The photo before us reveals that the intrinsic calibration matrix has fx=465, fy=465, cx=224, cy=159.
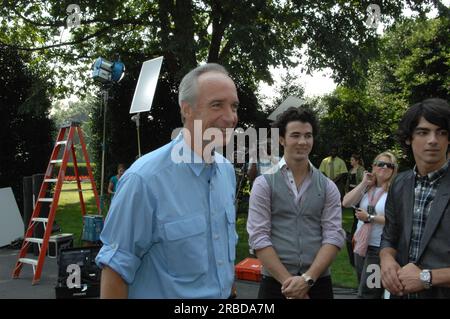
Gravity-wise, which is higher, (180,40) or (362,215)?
(180,40)

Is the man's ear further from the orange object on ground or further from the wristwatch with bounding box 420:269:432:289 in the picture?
the orange object on ground

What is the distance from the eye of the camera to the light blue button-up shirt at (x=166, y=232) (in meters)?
1.68

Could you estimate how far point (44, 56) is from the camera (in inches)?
592

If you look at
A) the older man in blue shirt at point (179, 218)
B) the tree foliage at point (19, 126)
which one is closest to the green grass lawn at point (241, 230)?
the tree foliage at point (19, 126)

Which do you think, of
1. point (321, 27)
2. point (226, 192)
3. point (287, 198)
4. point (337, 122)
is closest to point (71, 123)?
point (287, 198)

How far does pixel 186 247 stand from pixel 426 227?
1.27 meters

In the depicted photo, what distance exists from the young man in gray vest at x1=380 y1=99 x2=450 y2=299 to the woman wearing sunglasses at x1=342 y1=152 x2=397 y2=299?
1432 mm

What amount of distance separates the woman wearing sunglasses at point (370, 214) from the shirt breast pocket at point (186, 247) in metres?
2.47

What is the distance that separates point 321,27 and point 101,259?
1180 cm

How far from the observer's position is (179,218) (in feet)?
5.71

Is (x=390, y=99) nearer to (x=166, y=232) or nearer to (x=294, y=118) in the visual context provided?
(x=294, y=118)

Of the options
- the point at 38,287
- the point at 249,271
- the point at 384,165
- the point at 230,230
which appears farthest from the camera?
the point at 249,271

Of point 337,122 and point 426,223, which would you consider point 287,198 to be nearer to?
point 426,223

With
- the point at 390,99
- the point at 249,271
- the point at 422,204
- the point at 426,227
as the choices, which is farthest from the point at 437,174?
the point at 390,99
